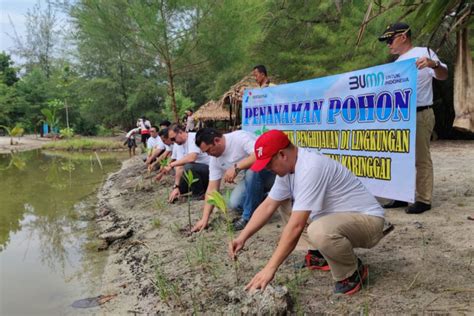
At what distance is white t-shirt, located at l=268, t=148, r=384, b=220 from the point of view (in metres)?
2.23

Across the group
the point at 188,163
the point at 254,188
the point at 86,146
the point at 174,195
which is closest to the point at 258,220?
the point at 254,188

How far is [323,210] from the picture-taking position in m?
2.45

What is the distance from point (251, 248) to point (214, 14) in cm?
683

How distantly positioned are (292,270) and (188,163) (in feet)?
9.01

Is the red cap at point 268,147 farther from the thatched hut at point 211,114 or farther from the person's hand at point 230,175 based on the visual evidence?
the thatched hut at point 211,114

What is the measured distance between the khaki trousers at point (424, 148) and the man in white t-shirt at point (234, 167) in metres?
1.31

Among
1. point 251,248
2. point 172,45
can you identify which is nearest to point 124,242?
point 251,248

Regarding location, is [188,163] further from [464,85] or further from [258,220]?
[464,85]

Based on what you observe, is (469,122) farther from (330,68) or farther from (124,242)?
(330,68)

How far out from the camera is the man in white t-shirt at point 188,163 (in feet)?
17.3

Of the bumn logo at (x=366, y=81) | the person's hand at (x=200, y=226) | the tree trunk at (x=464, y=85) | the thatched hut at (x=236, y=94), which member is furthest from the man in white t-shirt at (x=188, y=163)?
the thatched hut at (x=236, y=94)

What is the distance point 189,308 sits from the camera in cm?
271

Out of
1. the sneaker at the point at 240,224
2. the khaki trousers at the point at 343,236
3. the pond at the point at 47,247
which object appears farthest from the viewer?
the sneaker at the point at 240,224

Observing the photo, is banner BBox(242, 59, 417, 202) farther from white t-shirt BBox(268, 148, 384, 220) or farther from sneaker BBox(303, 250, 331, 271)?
white t-shirt BBox(268, 148, 384, 220)
